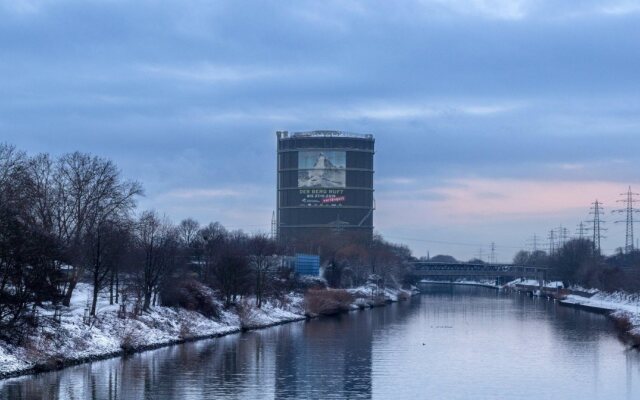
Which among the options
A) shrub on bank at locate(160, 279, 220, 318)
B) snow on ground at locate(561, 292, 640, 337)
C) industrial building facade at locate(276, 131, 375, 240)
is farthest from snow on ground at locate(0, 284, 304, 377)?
industrial building facade at locate(276, 131, 375, 240)

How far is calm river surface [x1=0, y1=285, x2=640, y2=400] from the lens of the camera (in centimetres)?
4106

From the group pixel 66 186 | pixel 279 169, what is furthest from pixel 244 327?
pixel 279 169

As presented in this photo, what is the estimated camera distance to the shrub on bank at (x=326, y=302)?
98.0 meters

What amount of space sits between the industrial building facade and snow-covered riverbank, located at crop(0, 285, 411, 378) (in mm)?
109820

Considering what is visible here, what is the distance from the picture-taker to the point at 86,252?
2571 inches

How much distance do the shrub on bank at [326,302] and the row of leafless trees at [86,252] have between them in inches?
150

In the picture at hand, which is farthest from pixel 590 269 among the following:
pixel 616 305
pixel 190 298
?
pixel 190 298

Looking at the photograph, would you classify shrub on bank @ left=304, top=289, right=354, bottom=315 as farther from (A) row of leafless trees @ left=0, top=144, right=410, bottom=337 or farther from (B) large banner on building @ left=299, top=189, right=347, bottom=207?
(B) large banner on building @ left=299, top=189, right=347, bottom=207

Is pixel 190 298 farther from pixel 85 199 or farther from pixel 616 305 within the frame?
pixel 616 305

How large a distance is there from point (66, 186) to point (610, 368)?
4133 cm

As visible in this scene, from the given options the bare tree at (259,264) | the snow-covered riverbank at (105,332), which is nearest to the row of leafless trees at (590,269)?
the bare tree at (259,264)

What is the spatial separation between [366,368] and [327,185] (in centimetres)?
14442

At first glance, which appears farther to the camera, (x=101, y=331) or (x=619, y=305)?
(x=619, y=305)

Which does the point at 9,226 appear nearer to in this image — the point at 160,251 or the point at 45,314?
the point at 45,314
